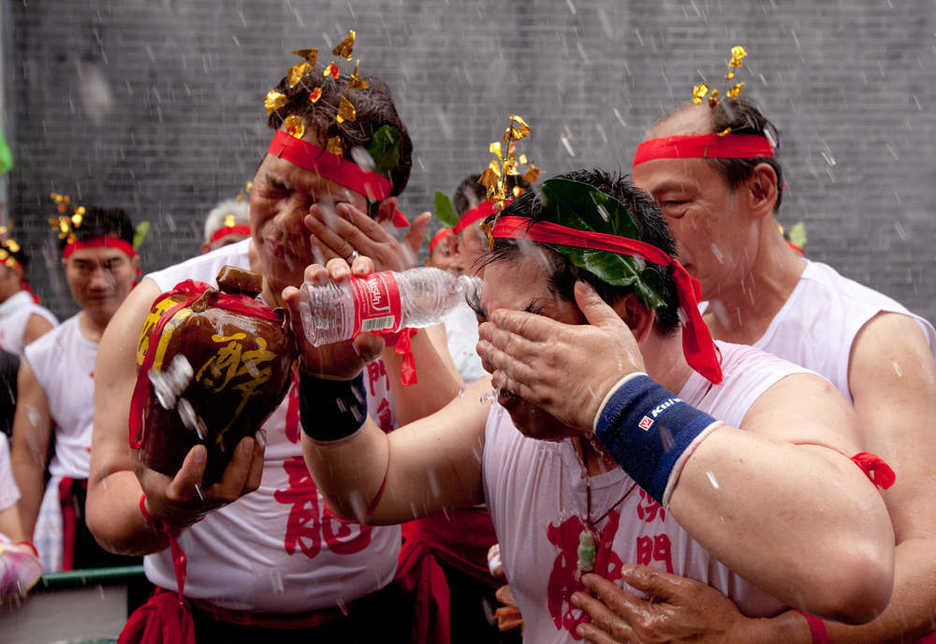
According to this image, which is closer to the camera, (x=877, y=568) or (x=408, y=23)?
(x=877, y=568)

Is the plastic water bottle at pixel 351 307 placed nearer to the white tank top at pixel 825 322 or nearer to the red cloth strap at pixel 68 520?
the white tank top at pixel 825 322

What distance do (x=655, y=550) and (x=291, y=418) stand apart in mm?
1269

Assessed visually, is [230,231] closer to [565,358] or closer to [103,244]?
[103,244]

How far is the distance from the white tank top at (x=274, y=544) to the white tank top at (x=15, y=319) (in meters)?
5.16

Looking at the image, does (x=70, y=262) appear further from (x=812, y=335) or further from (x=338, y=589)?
(x=812, y=335)

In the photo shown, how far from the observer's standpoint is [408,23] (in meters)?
10.2

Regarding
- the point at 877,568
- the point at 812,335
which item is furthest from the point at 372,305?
the point at 812,335

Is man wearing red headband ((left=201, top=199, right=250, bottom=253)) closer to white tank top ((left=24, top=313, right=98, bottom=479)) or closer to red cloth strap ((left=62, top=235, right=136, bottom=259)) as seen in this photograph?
red cloth strap ((left=62, top=235, right=136, bottom=259))

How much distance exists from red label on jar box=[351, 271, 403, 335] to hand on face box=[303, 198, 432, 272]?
0.51 metres

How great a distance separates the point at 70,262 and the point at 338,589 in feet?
12.9

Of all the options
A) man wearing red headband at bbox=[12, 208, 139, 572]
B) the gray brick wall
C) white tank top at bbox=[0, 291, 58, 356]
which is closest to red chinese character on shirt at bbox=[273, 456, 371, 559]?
man wearing red headband at bbox=[12, 208, 139, 572]

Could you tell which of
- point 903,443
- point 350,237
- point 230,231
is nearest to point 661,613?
point 903,443

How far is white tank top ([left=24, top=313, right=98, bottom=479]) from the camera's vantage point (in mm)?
5258

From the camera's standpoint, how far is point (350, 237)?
8.62 ft
